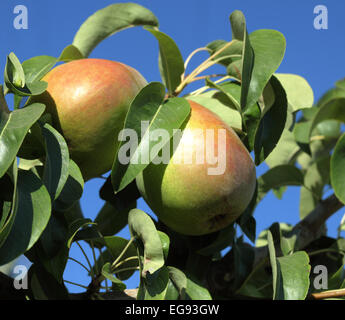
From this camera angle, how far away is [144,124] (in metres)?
1.02

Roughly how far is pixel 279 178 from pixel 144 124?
78 centimetres

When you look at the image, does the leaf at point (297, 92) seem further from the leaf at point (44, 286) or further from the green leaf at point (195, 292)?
the leaf at point (44, 286)

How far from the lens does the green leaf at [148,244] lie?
96 centimetres

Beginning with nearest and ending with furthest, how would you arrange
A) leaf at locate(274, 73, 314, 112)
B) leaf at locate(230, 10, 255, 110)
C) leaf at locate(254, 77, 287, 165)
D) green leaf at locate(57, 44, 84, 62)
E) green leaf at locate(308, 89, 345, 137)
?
leaf at locate(230, 10, 255, 110) → leaf at locate(254, 77, 287, 165) → green leaf at locate(57, 44, 84, 62) → leaf at locate(274, 73, 314, 112) → green leaf at locate(308, 89, 345, 137)

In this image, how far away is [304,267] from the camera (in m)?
1.06

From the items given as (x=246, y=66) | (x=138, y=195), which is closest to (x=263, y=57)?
(x=246, y=66)

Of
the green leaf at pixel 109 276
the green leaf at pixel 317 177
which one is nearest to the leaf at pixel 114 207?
the green leaf at pixel 109 276

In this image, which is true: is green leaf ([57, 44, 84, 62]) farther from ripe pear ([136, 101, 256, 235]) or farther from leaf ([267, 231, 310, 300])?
leaf ([267, 231, 310, 300])

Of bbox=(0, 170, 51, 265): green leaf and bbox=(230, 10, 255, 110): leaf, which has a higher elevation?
bbox=(230, 10, 255, 110): leaf

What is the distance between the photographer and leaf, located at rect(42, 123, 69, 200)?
3.01ft

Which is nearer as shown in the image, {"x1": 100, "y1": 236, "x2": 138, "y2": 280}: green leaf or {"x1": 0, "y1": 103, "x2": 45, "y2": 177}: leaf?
{"x1": 0, "y1": 103, "x2": 45, "y2": 177}: leaf

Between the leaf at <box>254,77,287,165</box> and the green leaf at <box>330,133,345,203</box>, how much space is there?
0.14m
